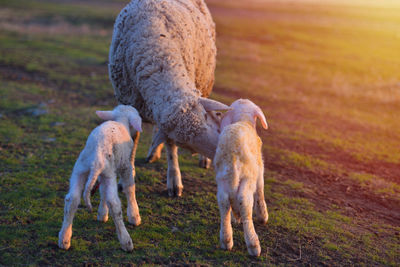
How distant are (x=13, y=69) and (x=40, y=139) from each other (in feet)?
24.4

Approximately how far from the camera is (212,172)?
291 inches

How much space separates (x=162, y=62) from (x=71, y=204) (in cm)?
228

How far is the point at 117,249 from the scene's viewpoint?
4.33 metres

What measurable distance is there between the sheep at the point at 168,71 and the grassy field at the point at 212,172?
1141 mm

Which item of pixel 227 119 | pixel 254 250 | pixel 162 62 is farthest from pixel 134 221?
pixel 162 62

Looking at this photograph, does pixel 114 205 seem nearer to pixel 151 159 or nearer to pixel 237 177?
pixel 237 177

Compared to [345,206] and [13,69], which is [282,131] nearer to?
[345,206]

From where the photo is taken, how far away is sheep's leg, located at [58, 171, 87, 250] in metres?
3.99

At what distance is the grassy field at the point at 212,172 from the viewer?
4.55 meters

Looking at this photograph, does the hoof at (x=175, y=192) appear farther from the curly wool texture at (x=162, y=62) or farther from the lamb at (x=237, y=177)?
the lamb at (x=237, y=177)

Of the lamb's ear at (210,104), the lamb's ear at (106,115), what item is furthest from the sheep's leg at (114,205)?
the lamb's ear at (210,104)

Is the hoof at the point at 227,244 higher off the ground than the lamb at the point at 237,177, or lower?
lower

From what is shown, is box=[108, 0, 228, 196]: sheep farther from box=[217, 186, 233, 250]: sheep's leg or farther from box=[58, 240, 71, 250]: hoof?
box=[58, 240, 71, 250]: hoof

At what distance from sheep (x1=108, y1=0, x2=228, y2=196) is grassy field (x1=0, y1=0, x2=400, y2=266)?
1141 mm
